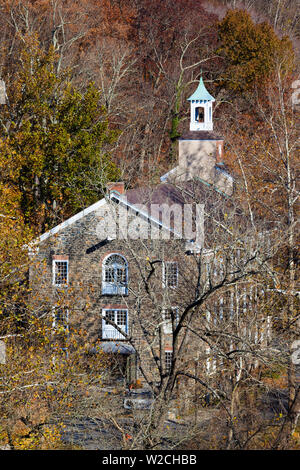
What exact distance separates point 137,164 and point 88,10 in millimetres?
12712

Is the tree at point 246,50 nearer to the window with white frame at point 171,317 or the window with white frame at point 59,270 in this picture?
the window with white frame at point 59,270

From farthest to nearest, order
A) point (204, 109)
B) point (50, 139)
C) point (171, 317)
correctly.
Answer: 1. point (204, 109)
2. point (50, 139)
3. point (171, 317)

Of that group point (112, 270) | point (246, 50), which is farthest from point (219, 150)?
point (246, 50)

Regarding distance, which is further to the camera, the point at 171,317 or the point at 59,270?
the point at 59,270

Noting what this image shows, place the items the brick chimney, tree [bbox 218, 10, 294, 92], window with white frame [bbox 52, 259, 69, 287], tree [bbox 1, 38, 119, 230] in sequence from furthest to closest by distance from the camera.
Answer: tree [bbox 218, 10, 294, 92] < the brick chimney < tree [bbox 1, 38, 119, 230] < window with white frame [bbox 52, 259, 69, 287]

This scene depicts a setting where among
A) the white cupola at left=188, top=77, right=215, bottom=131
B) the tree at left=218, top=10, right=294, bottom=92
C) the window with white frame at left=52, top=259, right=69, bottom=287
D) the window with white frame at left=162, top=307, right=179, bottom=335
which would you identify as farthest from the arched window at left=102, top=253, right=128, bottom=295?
the tree at left=218, top=10, right=294, bottom=92

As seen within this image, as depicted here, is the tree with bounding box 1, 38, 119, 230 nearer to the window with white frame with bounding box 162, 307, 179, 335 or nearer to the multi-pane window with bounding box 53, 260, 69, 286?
the multi-pane window with bounding box 53, 260, 69, 286

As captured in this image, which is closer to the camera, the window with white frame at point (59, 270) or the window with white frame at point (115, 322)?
the window with white frame at point (115, 322)

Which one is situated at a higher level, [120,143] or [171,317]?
[120,143]

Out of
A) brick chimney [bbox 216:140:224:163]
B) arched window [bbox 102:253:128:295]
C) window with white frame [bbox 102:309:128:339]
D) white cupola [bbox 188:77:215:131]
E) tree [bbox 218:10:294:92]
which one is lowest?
window with white frame [bbox 102:309:128:339]

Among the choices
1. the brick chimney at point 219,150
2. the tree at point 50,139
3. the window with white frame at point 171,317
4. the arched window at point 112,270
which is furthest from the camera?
the brick chimney at point 219,150

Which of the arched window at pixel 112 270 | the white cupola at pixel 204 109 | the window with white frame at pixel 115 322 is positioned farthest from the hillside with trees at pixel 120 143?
the white cupola at pixel 204 109

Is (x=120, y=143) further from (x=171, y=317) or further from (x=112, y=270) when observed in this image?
(x=171, y=317)
